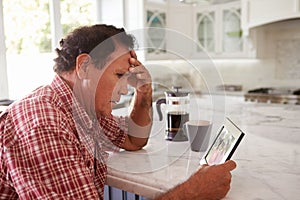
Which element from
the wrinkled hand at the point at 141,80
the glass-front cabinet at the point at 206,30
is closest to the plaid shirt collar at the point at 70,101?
the wrinkled hand at the point at 141,80

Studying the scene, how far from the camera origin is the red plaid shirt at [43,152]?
726 millimetres

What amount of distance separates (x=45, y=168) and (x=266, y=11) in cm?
338

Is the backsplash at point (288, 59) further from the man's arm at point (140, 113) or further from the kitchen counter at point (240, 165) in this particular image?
the man's arm at point (140, 113)

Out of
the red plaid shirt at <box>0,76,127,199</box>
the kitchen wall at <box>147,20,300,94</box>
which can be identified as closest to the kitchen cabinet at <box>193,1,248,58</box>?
the kitchen wall at <box>147,20,300,94</box>

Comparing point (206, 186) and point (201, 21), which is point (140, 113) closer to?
point (206, 186)

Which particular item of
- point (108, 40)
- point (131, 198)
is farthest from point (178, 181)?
point (108, 40)

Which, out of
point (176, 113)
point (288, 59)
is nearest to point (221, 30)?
point (288, 59)

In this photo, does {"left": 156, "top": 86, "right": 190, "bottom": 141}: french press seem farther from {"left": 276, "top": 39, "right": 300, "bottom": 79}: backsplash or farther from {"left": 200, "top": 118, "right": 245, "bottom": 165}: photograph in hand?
{"left": 276, "top": 39, "right": 300, "bottom": 79}: backsplash

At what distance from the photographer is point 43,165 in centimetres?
73

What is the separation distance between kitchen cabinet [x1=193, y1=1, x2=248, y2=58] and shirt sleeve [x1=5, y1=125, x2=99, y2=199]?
326 cm

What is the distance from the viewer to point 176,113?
1.24m

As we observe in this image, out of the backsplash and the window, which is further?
the backsplash

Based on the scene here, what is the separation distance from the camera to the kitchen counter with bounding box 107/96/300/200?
82cm

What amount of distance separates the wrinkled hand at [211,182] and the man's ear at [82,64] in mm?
433
